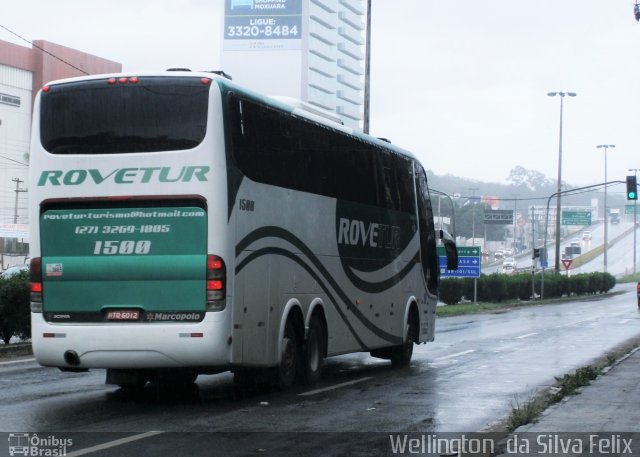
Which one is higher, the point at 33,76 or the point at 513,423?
the point at 33,76

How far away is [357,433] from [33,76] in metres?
87.5

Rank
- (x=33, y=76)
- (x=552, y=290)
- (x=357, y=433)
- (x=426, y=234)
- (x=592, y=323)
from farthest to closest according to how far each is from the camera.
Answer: (x=33, y=76) → (x=552, y=290) → (x=592, y=323) → (x=426, y=234) → (x=357, y=433)

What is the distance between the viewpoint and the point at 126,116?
12.4m

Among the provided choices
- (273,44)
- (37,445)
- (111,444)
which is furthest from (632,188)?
(273,44)

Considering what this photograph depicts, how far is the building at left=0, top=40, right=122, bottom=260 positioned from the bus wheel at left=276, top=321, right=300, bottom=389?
7478 cm

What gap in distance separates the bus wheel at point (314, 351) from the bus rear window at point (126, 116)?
12.9ft

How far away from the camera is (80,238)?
1238cm

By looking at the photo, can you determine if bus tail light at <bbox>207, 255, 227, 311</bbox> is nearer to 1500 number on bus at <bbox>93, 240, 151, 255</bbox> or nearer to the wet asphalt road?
1500 number on bus at <bbox>93, 240, 151, 255</bbox>

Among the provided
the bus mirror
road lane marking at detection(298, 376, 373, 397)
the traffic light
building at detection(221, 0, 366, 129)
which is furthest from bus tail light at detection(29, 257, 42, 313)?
building at detection(221, 0, 366, 129)

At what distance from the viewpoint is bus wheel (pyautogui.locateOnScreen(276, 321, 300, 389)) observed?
1401 centimetres

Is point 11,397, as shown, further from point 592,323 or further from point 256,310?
point 592,323

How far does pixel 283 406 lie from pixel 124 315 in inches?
85.0

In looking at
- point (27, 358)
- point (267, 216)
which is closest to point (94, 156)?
point (267, 216)

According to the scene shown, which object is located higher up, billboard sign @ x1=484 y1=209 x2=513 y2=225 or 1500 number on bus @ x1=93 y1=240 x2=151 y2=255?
billboard sign @ x1=484 y1=209 x2=513 y2=225
